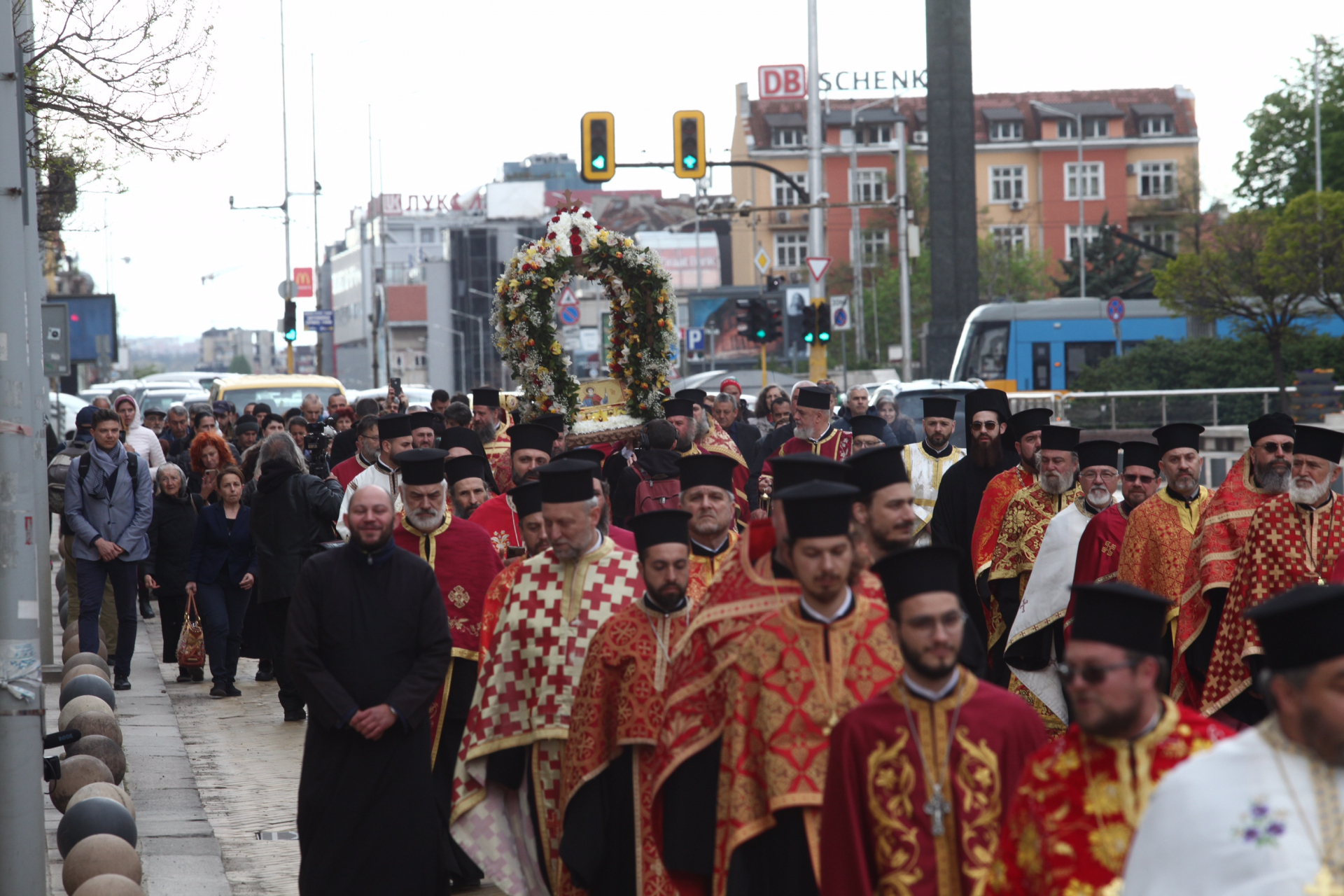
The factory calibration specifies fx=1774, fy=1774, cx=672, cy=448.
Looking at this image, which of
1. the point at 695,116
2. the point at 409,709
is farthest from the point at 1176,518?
the point at 695,116

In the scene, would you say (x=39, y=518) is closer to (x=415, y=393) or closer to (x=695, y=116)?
(x=695, y=116)

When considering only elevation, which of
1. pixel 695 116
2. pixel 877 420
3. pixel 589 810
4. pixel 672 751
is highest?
pixel 695 116

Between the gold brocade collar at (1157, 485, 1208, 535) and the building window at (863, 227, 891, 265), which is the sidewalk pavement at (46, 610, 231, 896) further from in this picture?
the building window at (863, 227, 891, 265)

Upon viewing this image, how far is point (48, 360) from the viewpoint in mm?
14844

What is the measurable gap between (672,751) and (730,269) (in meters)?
107

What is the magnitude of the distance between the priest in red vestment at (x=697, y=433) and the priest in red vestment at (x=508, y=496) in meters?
1.94

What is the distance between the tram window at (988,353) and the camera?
3838 cm

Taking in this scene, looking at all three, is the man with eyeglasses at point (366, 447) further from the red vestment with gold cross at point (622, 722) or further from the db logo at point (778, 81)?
the db logo at point (778, 81)

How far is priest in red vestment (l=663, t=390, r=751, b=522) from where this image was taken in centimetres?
1227

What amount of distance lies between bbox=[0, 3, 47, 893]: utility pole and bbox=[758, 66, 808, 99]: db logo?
86.9 metres

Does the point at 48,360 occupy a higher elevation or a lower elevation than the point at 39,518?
higher

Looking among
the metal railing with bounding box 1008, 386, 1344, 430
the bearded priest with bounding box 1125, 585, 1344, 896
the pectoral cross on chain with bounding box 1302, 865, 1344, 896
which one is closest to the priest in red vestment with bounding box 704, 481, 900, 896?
the bearded priest with bounding box 1125, 585, 1344, 896

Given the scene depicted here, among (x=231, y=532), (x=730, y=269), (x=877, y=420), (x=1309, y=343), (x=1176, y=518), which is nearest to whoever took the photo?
(x=1176, y=518)

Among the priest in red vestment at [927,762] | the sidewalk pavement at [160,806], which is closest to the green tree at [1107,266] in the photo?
the sidewalk pavement at [160,806]
